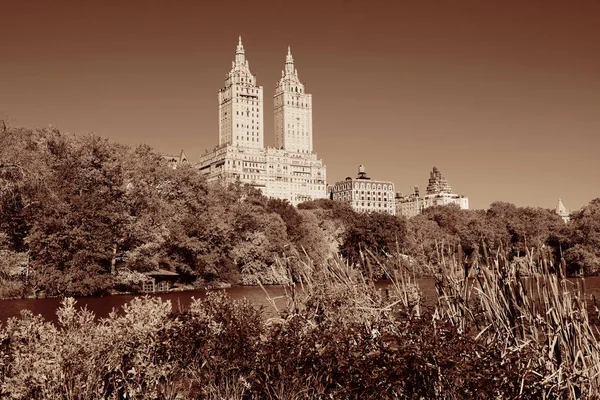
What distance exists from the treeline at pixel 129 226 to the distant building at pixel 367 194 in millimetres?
103709

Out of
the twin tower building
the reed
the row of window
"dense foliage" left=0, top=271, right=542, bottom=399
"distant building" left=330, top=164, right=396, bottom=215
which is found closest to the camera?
"dense foliage" left=0, top=271, right=542, bottom=399

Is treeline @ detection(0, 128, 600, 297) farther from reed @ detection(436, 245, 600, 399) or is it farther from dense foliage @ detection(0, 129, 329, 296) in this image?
reed @ detection(436, 245, 600, 399)

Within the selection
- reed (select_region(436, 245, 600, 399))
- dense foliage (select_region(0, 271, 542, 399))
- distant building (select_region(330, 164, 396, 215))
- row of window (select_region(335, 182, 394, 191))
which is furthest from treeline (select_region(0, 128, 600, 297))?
row of window (select_region(335, 182, 394, 191))

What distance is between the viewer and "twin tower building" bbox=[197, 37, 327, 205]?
14788 centimetres

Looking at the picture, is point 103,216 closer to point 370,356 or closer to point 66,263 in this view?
point 66,263

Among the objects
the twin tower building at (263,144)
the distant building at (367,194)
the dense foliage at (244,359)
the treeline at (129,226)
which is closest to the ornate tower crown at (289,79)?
the twin tower building at (263,144)

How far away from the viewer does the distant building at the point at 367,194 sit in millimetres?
161750

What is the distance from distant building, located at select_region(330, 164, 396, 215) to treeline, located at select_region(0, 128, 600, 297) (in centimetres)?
10371

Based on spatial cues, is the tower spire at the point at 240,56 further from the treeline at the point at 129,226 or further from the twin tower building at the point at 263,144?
the treeline at the point at 129,226

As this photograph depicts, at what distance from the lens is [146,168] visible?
1762 inches

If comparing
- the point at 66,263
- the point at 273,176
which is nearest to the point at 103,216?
the point at 66,263

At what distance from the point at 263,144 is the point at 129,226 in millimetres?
131598

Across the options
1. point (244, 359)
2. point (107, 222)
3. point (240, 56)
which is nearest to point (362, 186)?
point (240, 56)

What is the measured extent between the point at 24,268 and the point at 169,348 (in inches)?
1183
